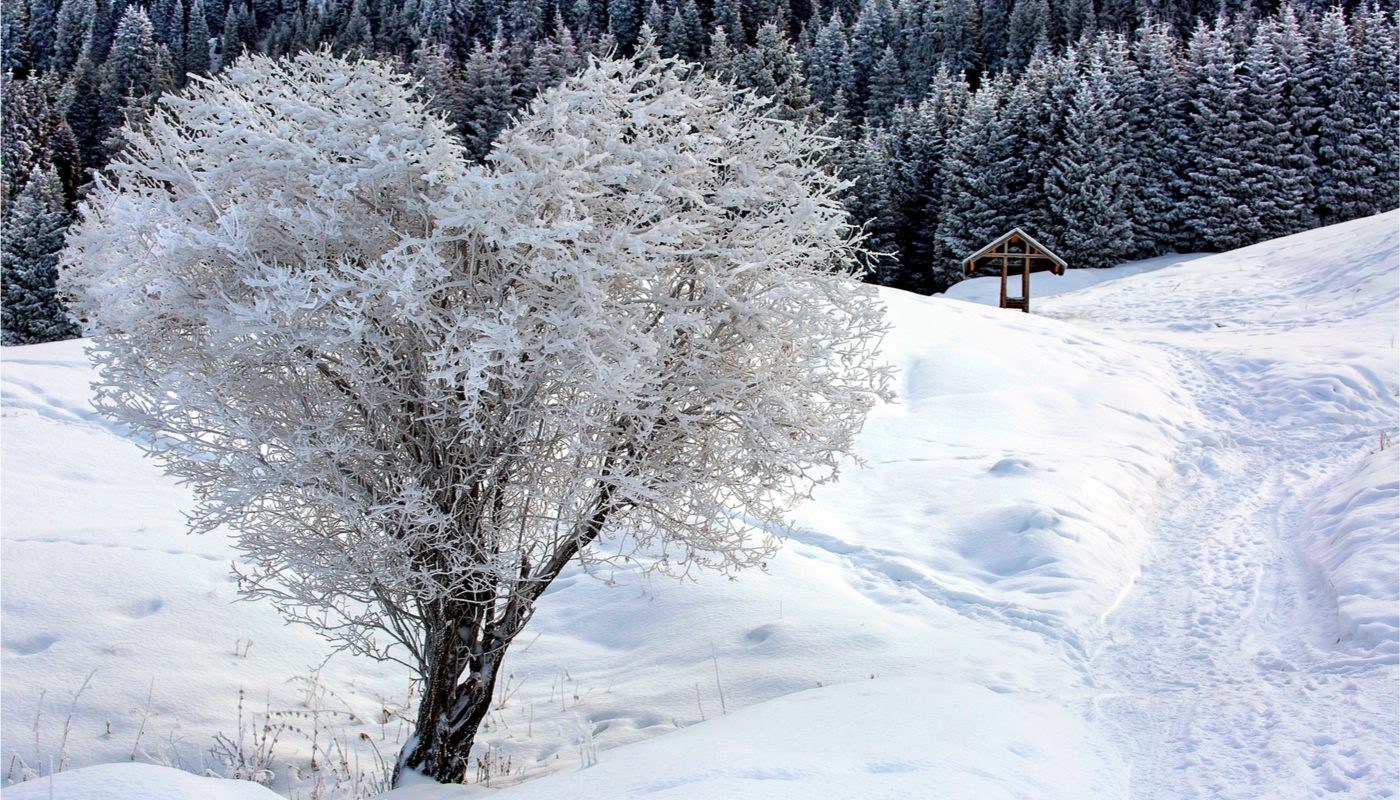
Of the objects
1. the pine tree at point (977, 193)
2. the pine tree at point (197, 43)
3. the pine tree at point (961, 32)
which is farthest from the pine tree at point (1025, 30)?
the pine tree at point (197, 43)

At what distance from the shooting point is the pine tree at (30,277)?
132ft

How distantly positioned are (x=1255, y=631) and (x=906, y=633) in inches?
112

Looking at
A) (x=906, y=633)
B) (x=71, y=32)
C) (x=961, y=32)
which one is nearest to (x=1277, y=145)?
(x=961, y=32)

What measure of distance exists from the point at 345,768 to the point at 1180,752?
19.5 ft

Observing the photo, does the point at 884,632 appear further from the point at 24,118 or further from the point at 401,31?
the point at 401,31

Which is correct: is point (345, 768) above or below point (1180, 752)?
below

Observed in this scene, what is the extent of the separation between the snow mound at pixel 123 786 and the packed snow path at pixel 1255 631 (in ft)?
15.8

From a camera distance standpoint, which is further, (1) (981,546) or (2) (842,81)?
(2) (842,81)

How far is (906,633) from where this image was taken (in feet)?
28.2

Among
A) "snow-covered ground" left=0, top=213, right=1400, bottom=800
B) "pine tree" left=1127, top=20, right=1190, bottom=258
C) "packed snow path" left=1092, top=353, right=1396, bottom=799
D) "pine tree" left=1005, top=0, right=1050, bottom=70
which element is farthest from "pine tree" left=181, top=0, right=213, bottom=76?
"packed snow path" left=1092, top=353, right=1396, bottom=799

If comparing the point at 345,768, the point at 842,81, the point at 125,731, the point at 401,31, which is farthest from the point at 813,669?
the point at 401,31

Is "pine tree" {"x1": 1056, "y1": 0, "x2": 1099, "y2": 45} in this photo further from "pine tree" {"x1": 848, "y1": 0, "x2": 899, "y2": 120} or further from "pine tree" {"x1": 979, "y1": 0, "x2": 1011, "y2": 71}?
"pine tree" {"x1": 848, "y1": 0, "x2": 899, "y2": 120}

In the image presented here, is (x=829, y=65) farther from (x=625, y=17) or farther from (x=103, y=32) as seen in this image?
(x=103, y=32)

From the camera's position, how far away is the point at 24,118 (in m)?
58.6
